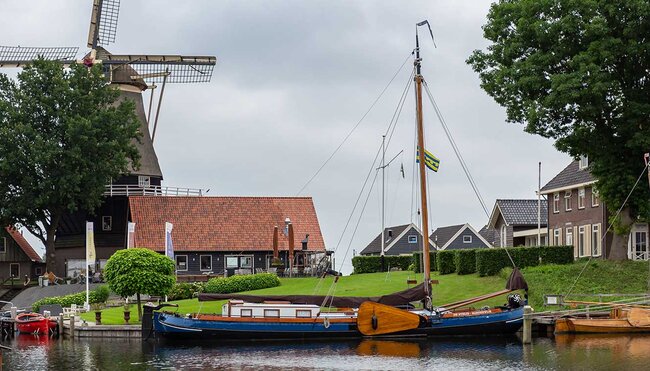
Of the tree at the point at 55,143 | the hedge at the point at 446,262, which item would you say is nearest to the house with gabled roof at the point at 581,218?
the hedge at the point at 446,262

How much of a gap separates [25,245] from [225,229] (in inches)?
887

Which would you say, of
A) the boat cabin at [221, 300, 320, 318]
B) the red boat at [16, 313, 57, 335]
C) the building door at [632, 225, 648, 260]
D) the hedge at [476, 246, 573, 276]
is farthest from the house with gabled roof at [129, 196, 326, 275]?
the boat cabin at [221, 300, 320, 318]

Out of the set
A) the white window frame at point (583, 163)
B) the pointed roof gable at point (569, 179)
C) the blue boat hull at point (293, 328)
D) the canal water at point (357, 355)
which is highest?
the white window frame at point (583, 163)

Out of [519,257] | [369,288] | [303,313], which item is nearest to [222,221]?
[369,288]

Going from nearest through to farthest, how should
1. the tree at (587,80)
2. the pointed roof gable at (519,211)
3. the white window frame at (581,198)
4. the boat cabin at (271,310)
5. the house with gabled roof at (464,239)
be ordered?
the boat cabin at (271,310) < the tree at (587,80) < the white window frame at (581,198) < the pointed roof gable at (519,211) < the house with gabled roof at (464,239)

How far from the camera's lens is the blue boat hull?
190 feet

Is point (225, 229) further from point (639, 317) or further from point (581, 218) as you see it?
point (639, 317)

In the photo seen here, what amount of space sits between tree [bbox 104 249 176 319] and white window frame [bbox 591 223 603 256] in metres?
31.0

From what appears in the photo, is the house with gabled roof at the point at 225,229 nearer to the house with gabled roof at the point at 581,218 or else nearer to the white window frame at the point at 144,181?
the white window frame at the point at 144,181

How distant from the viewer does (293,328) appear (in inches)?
2328

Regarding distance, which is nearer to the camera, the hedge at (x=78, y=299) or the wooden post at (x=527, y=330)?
the wooden post at (x=527, y=330)

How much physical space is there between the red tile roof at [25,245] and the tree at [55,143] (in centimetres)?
652

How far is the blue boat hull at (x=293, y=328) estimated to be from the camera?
190ft

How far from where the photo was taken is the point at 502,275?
6788 cm
